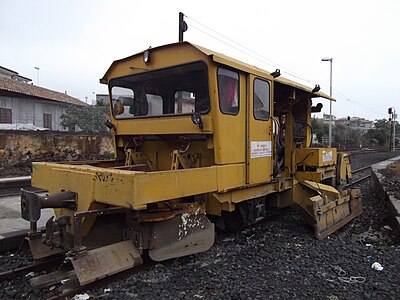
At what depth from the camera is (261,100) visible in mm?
5453

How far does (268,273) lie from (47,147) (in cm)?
1426

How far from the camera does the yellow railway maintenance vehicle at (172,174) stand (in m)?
3.74

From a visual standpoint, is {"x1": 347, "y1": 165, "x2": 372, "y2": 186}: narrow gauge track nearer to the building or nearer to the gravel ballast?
the gravel ballast

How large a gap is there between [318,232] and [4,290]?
14.6ft

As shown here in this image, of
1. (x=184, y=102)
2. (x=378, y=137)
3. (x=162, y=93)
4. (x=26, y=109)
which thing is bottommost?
(x=378, y=137)

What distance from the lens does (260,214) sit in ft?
19.2

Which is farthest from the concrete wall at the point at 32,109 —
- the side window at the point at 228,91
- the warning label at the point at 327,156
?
the side window at the point at 228,91

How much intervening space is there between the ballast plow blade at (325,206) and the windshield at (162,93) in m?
2.63

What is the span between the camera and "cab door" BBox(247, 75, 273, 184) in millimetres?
5188

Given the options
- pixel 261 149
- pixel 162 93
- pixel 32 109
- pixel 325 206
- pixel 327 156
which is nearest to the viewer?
pixel 162 93

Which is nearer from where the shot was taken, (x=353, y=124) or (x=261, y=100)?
(x=261, y=100)

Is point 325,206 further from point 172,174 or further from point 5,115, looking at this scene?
point 5,115

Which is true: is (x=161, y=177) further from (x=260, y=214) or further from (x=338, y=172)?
(x=338, y=172)

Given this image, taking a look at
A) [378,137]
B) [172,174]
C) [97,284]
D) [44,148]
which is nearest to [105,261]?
[97,284]
